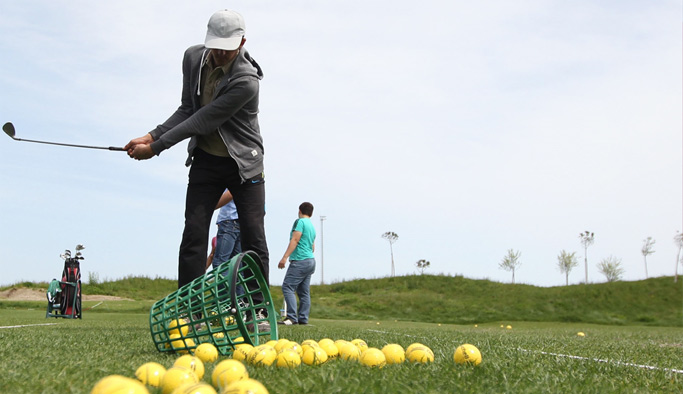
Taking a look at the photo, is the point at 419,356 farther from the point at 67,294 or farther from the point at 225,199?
the point at 67,294

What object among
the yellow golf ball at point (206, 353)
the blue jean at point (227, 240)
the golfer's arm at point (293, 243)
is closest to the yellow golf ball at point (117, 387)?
the yellow golf ball at point (206, 353)

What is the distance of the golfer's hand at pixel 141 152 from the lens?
4.09 m

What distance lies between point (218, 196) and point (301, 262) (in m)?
4.56

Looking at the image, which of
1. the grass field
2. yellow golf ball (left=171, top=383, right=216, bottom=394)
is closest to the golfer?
the grass field

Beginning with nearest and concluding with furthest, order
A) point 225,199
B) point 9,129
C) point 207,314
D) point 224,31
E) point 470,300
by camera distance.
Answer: point 207,314 < point 224,31 < point 9,129 < point 225,199 < point 470,300

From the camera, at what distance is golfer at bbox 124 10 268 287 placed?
157 inches

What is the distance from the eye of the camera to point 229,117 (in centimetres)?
407

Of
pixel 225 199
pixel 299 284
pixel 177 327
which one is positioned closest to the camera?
pixel 177 327

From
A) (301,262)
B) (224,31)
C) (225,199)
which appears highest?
(224,31)

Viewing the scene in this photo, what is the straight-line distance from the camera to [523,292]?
61.9 ft

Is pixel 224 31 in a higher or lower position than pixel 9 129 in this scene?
higher

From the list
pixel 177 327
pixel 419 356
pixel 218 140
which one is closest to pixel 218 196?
pixel 218 140

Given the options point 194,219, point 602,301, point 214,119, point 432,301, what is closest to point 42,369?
point 194,219

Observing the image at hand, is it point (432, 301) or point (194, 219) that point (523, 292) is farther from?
point (194, 219)
